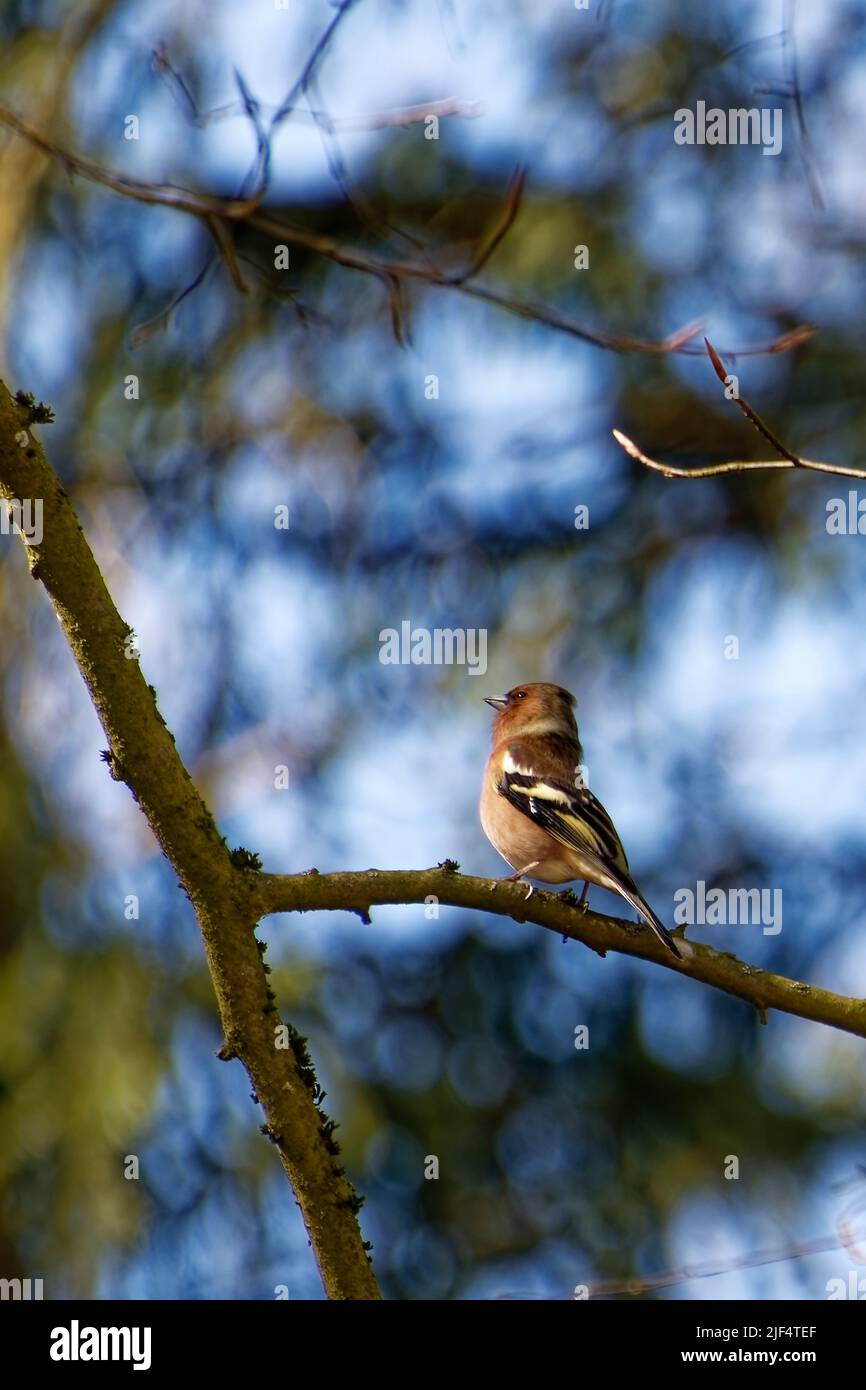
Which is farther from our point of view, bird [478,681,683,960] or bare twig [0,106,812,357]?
bird [478,681,683,960]

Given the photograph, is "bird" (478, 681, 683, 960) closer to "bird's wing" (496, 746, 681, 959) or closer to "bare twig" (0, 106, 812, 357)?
"bird's wing" (496, 746, 681, 959)

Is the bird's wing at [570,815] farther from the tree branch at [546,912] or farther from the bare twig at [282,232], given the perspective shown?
the bare twig at [282,232]

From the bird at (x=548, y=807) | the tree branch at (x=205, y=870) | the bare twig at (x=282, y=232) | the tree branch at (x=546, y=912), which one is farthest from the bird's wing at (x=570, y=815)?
the bare twig at (x=282, y=232)

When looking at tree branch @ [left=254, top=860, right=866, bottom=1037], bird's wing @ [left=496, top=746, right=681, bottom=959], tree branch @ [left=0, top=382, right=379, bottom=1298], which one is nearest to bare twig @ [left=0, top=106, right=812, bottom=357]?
tree branch @ [left=0, top=382, right=379, bottom=1298]

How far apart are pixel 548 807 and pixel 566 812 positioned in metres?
0.12

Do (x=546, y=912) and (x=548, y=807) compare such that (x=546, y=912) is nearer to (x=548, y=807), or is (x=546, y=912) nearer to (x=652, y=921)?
(x=652, y=921)

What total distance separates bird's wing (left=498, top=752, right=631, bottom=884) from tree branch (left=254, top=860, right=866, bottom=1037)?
1.49 meters

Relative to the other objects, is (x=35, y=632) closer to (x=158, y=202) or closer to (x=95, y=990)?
(x=95, y=990)

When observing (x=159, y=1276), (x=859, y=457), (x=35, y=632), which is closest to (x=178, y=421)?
(x=35, y=632)

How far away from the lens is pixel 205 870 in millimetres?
4508

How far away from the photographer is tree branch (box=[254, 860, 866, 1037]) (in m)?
4.67

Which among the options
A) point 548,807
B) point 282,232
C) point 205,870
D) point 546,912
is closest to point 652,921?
point 546,912

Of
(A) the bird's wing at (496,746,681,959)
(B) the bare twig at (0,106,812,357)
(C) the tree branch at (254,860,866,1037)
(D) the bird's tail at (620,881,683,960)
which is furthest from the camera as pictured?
(A) the bird's wing at (496,746,681,959)
